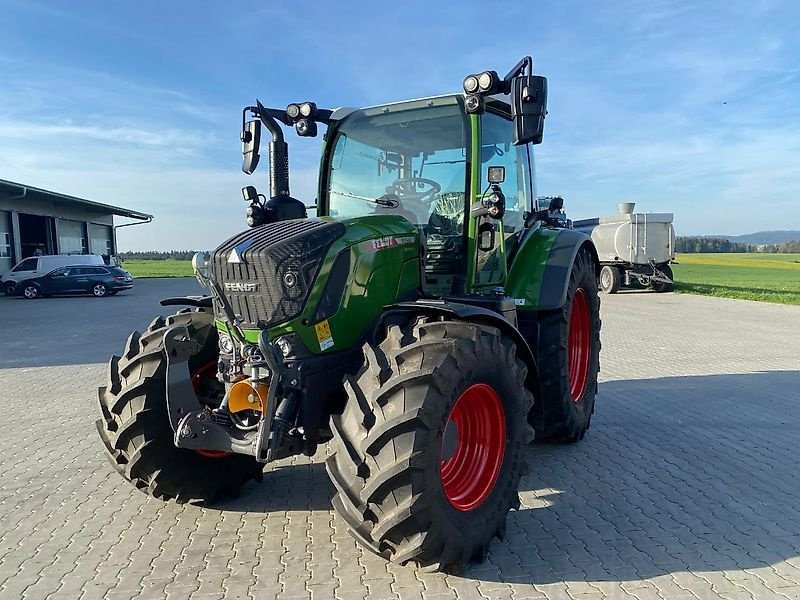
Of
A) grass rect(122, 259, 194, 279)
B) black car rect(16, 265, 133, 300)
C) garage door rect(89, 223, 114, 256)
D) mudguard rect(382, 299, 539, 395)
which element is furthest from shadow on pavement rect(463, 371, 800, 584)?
garage door rect(89, 223, 114, 256)

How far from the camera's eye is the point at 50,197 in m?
30.2

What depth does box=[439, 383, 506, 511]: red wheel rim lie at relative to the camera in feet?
11.3

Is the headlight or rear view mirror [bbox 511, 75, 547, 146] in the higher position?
the headlight

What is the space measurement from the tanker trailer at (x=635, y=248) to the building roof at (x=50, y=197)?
23900 millimetres

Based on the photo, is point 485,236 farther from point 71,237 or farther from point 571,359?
point 71,237

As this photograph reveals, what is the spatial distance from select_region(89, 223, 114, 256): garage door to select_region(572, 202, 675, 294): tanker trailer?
97.3 feet

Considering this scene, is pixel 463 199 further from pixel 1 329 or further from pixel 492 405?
pixel 1 329

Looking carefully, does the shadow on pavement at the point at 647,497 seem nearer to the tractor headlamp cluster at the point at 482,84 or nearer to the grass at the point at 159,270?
the tractor headlamp cluster at the point at 482,84

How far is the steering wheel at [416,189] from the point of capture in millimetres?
4512

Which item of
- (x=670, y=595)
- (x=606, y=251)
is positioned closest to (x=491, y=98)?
(x=670, y=595)

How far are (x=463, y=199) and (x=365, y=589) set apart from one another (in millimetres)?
2590

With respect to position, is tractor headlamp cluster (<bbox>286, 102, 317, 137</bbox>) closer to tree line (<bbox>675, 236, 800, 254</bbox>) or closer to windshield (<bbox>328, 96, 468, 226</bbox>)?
windshield (<bbox>328, 96, 468, 226</bbox>)

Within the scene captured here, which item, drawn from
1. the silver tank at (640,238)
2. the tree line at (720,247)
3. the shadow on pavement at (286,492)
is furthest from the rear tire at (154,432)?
the tree line at (720,247)

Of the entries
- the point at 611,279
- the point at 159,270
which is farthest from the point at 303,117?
the point at 159,270
